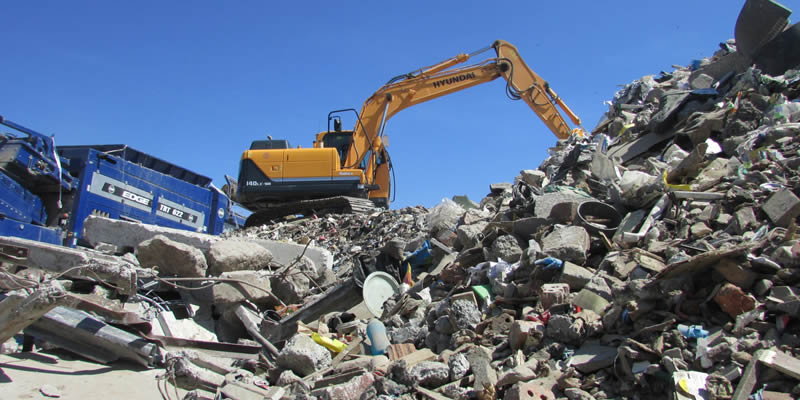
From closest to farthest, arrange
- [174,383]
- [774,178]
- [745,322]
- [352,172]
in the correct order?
[745,322] < [174,383] < [774,178] < [352,172]

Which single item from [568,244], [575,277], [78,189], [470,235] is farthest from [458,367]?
[78,189]

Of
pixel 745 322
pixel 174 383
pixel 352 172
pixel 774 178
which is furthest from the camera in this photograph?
pixel 352 172

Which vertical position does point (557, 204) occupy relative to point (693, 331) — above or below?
above

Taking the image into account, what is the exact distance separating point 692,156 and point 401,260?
Result: 2874 millimetres

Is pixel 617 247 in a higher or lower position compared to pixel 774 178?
lower

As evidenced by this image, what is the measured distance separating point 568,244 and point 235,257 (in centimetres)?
312

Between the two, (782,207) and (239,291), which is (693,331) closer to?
(782,207)

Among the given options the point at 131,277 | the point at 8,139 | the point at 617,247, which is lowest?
the point at 131,277

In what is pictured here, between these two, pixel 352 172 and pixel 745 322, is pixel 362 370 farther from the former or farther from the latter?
pixel 352 172

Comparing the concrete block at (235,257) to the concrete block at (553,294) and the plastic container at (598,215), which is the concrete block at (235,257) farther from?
the plastic container at (598,215)

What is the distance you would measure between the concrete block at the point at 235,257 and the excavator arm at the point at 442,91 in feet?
21.4

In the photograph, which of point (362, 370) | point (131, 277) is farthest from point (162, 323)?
point (362, 370)

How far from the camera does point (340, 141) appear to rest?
1245 cm

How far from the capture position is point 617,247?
406cm
